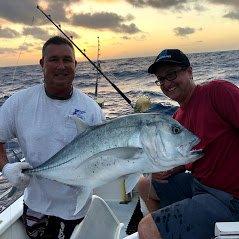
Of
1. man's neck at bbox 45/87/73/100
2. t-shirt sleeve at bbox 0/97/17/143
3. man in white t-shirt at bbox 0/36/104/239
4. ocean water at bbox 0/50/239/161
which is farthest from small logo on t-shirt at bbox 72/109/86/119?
ocean water at bbox 0/50/239/161

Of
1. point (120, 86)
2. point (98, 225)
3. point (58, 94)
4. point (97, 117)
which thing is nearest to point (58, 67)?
point (58, 94)

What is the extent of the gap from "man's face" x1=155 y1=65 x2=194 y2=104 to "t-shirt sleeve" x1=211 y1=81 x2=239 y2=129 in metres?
0.28

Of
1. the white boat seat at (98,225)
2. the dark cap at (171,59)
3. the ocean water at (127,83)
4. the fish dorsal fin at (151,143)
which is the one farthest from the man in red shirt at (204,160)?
the ocean water at (127,83)

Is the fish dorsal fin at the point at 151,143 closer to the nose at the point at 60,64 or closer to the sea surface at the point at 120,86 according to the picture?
the nose at the point at 60,64

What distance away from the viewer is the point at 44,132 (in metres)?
3.12

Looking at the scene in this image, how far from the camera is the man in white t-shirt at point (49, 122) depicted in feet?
10.2

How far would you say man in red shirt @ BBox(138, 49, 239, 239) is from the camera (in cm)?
271

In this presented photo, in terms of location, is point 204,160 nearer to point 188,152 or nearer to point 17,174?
point 188,152

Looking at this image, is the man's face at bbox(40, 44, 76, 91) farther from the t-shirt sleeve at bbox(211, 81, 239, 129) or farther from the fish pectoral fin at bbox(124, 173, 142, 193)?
the t-shirt sleeve at bbox(211, 81, 239, 129)

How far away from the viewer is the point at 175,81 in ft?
10.3

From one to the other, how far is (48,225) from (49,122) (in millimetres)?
855

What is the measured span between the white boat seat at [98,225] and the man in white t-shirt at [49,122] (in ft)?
0.84

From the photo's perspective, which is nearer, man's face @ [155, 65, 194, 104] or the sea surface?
man's face @ [155, 65, 194, 104]

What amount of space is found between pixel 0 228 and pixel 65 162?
1.08 metres
